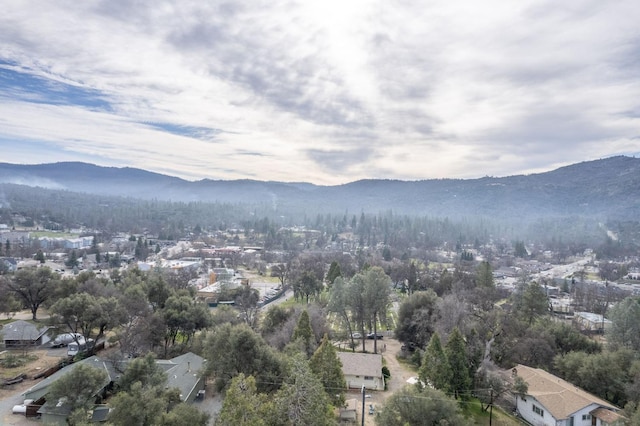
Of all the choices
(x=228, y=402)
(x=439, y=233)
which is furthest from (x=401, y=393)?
(x=439, y=233)

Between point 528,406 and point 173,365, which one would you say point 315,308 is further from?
point 528,406

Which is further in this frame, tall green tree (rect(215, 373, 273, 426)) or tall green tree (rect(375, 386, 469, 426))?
tall green tree (rect(375, 386, 469, 426))

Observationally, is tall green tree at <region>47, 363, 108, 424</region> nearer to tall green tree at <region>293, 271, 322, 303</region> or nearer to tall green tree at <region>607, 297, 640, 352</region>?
tall green tree at <region>293, 271, 322, 303</region>

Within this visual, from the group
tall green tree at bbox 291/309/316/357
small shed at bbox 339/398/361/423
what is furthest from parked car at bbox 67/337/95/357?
small shed at bbox 339/398/361/423

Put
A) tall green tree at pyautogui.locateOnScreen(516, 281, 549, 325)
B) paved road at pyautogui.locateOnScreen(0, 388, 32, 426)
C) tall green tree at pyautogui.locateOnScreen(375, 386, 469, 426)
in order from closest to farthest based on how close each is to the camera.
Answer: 1. tall green tree at pyautogui.locateOnScreen(375, 386, 469, 426)
2. paved road at pyautogui.locateOnScreen(0, 388, 32, 426)
3. tall green tree at pyautogui.locateOnScreen(516, 281, 549, 325)

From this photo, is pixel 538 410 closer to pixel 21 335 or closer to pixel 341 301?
pixel 341 301

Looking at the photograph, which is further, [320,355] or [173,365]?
[173,365]

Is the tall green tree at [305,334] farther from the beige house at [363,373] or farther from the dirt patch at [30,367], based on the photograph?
the dirt patch at [30,367]
